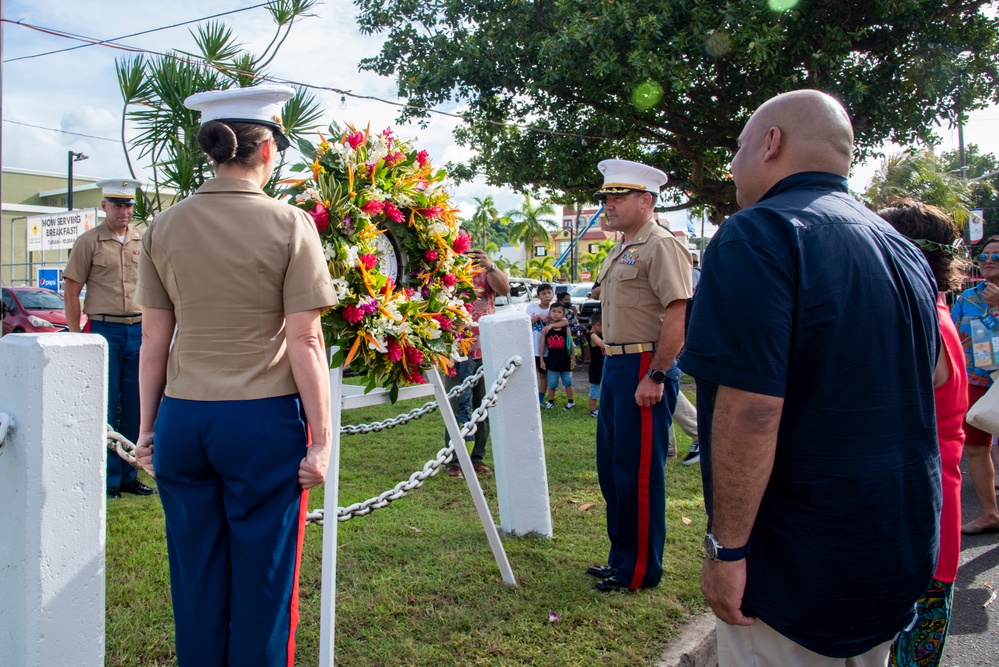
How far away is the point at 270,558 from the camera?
2.46 m

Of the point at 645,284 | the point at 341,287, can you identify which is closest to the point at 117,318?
the point at 341,287

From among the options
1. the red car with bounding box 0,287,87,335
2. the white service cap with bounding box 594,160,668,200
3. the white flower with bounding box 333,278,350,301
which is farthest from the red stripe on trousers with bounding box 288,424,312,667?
the red car with bounding box 0,287,87,335

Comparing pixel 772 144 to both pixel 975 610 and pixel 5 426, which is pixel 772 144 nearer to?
pixel 5 426

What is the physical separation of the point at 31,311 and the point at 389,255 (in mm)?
14900

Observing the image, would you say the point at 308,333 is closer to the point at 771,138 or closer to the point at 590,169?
the point at 771,138

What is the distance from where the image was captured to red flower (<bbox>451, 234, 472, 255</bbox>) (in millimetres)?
3908

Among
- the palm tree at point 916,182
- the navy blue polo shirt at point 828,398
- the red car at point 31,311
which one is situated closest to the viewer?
the navy blue polo shirt at point 828,398

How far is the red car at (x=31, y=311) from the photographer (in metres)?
14.7

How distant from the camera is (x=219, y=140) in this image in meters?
2.47

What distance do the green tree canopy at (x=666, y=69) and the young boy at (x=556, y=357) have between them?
3.67 metres

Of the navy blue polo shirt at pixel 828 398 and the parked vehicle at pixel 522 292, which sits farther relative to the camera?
the parked vehicle at pixel 522 292

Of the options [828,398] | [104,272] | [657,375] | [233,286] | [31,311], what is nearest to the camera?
[828,398]

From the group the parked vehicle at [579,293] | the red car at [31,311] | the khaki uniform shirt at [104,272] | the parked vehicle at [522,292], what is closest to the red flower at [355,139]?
the khaki uniform shirt at [104,272]

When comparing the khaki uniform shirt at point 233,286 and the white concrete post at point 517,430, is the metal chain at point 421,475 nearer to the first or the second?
the white concrete post at point 517,430
